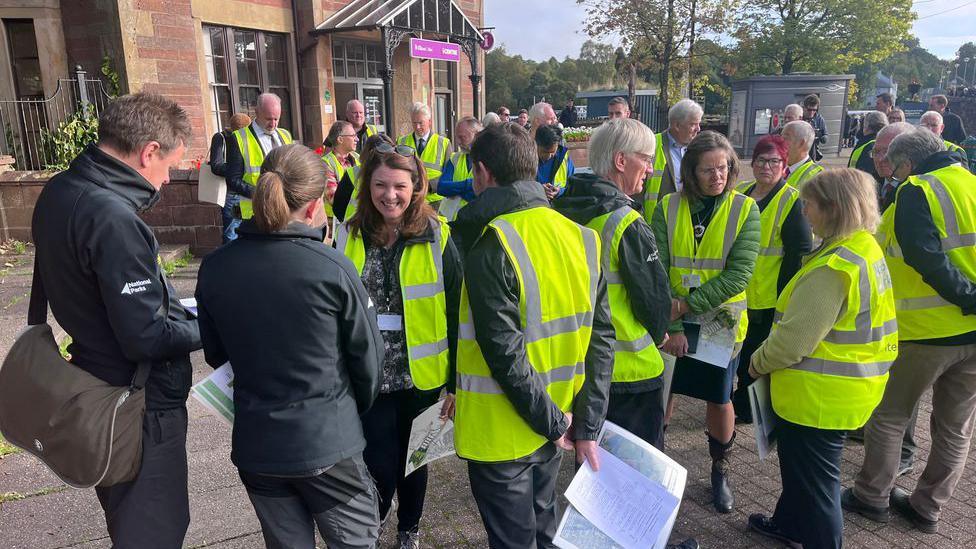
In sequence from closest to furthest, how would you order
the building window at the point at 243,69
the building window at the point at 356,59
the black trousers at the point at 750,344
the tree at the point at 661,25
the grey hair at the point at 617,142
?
the grey hair at the point at 617,142 → the black trousers at the point at 750,344 → the building window at the point at 243,69 → the building window at the point at 356,59 → the tree at the point at 661,25

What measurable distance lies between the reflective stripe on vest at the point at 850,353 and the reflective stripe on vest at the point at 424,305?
58.3 inches

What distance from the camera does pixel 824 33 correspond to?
3262 cm

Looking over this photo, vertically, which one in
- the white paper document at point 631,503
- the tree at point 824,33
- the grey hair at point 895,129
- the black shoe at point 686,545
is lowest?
the black shoe at point 686,545

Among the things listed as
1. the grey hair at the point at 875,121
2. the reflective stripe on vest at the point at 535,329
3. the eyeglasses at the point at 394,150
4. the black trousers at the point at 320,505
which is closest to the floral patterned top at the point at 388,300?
the eyeglasses at the point at 394,150

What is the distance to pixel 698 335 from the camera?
3.40m

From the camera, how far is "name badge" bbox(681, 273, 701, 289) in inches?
133

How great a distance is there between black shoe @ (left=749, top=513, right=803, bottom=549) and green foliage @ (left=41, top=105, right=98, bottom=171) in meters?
9.53

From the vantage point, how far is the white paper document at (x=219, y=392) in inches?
84.7

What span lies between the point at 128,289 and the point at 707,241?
2650 millimetres

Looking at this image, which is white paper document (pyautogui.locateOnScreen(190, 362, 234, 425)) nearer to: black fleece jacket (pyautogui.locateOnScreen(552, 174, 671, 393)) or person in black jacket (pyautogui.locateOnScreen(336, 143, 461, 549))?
person in black jacket (pyautogui.locateOnScreen(336, 143, 461, 549))

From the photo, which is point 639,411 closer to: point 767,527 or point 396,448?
point 767,527

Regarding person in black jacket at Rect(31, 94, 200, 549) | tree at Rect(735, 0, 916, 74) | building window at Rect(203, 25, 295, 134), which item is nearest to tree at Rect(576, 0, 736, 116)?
tree at Rect(735, 0, 916, 74)

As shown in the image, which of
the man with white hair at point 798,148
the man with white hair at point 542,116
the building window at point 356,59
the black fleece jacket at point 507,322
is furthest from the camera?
the building window at point 356,59

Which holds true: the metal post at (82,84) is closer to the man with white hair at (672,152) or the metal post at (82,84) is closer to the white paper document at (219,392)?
the man with white hair at (672,152)
